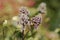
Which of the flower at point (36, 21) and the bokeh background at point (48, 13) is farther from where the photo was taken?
the bokeh background at point (48, 13)

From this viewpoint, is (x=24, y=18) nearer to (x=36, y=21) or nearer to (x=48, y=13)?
(x=36, y=21)

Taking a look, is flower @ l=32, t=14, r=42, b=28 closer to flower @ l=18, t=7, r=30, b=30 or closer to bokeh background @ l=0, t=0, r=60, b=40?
flower @ l=18, t=7, r=30, b=30

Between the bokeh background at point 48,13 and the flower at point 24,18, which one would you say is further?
the bokeh background at point 48,13

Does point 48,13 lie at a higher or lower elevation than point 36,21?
higher

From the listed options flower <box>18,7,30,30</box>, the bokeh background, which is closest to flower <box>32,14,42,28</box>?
flower <box>18,7,30,30</box>

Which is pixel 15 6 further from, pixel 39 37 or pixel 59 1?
pixel 39 37

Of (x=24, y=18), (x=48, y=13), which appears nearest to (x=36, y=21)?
(x=24, y=18)

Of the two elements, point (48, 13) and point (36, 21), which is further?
point (48, 13)

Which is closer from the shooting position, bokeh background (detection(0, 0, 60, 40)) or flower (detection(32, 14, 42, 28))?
flower (detection(32, 14, 42, 28))

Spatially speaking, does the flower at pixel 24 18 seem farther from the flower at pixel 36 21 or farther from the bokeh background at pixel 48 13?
the bokeh background at pixel 48 13

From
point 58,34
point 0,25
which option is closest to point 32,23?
point 0,25

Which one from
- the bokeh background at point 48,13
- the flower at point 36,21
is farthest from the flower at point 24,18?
the bokeh background at point 48,13
